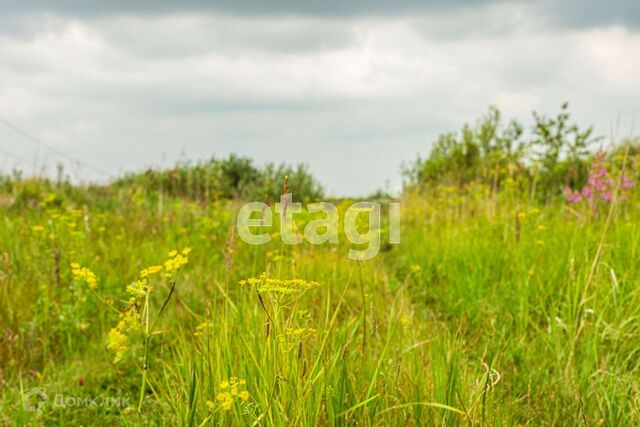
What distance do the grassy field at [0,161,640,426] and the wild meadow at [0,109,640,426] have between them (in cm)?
2

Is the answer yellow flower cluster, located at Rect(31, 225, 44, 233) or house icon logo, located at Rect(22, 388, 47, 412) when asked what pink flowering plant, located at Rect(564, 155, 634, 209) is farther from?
yellow flower cluster, located at Rect(31, 225, 44, 233)

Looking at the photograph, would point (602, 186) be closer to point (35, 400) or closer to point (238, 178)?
point (35, 400)

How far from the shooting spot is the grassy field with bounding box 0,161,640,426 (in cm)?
225

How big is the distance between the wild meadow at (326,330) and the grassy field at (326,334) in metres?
0.02

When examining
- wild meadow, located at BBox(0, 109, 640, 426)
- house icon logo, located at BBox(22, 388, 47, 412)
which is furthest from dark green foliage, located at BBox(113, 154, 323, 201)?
house icon logo, located at BBox(22, 388, 47, 412)

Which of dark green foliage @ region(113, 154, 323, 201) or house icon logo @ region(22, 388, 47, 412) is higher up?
dark green foliage @ region(113, 154, 323, 201)

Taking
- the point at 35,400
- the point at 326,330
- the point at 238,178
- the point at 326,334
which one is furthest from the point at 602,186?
the point at 238,178

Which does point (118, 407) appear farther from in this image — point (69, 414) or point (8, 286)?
point (8, 286)

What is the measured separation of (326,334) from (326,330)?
0.61 feet

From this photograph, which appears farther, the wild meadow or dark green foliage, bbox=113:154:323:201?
dark green foliage, bbox=113:154:323:201

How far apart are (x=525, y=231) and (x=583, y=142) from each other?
661 cm

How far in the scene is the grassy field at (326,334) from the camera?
2.25 metres

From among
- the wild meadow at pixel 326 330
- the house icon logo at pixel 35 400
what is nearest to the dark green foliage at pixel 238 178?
the wild meadow at pixel 326 330

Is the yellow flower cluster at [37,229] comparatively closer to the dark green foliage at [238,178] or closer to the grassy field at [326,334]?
the grassy field at [326,334]
